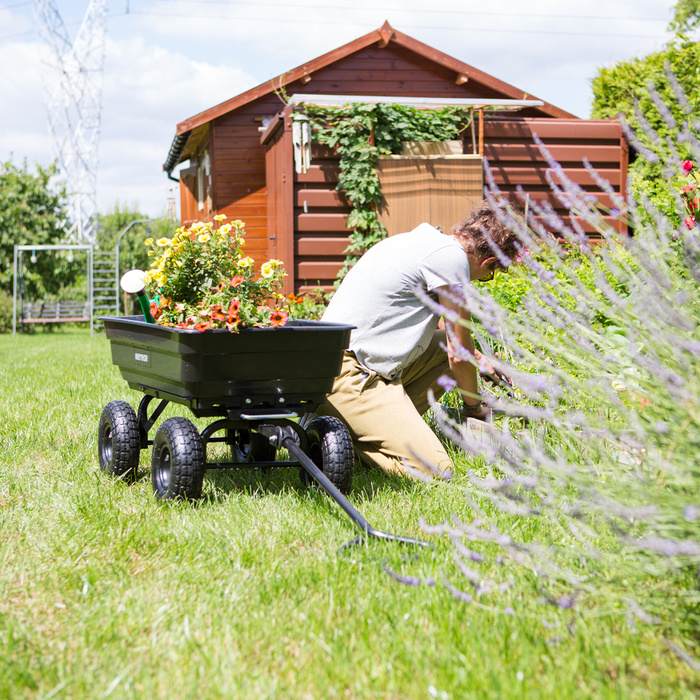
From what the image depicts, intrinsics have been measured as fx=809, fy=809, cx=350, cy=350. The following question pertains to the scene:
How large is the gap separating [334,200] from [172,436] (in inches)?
224

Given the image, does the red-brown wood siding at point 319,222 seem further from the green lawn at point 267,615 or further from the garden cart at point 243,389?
the green lawn at point 267,615

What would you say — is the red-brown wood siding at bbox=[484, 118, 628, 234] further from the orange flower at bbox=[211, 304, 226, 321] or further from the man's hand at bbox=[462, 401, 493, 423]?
the orange flower at bbox=[211, 304, 226, 321]

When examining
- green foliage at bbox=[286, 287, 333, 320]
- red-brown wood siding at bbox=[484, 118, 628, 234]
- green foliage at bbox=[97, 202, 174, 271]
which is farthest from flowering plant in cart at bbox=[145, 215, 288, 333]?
green foliage at bbox=[97, 202, 174, 271]

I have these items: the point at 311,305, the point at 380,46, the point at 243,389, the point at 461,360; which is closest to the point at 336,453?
the point at 243,389

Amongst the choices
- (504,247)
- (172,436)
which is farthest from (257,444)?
(504,247)

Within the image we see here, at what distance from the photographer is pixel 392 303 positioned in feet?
12.1

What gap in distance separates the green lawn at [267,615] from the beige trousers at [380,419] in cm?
32

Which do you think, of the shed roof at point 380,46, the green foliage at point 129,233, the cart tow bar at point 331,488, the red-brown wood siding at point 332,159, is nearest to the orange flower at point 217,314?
the cart tow bar at point 331,488

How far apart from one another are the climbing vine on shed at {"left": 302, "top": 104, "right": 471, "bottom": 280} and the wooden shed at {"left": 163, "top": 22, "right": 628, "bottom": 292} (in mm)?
160

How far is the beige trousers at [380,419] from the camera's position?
3576mm

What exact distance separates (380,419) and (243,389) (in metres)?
0.81

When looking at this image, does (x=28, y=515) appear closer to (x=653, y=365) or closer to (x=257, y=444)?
(x=257, y=444)

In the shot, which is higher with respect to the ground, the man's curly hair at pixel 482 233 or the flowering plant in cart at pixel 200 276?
the man's curly hair at pixel 482 233

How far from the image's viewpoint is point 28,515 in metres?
2.92
